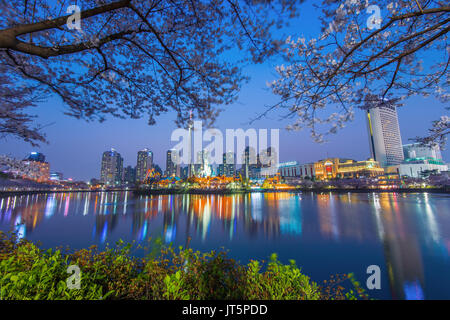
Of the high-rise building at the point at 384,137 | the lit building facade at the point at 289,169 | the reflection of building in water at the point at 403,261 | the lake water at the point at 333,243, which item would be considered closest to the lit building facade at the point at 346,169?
the high-rise building at the point at 384,137

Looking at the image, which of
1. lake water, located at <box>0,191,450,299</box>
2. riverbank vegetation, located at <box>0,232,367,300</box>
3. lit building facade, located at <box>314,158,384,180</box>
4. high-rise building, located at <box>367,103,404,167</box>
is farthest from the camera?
high-rise building, located at <box>367,103,404,167</box>

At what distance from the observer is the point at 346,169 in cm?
11419

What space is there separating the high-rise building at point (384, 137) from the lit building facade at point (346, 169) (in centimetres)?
1242

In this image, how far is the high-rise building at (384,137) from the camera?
117500mm

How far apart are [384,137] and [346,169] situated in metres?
38.3

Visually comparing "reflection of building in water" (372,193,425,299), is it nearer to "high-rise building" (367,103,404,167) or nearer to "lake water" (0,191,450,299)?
"lake water" (0,191,450,299)

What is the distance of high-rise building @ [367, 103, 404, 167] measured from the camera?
117500 millimetres

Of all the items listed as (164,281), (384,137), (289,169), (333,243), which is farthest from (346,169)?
(164,281)

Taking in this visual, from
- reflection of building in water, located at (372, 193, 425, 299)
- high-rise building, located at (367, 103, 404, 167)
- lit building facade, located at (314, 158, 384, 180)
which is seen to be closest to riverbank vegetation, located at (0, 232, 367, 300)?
reflection of building in water, located at (372, 193, 425, 299)

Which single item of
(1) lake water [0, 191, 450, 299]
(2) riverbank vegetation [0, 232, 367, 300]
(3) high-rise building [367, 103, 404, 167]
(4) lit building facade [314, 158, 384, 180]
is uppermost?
(3) high-rise building [367, 103, 404, 167]

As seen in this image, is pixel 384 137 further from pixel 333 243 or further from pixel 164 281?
pixel 164 281

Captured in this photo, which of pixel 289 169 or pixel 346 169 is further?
pixel 289 169

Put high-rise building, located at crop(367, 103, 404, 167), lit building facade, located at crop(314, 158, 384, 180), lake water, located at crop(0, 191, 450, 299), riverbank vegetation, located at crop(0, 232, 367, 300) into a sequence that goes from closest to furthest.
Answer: riverbank vegetation, located at crop(0, 232, 367, 300)
lake water, located at crop(0, 191, 450, 299)
lit building facade, located at crop(314, 158, 384, 180)
high-rise building, located at crop(367, 103, 404, 167)

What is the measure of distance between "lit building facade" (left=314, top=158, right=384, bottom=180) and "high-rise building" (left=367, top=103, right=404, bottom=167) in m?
12.4
